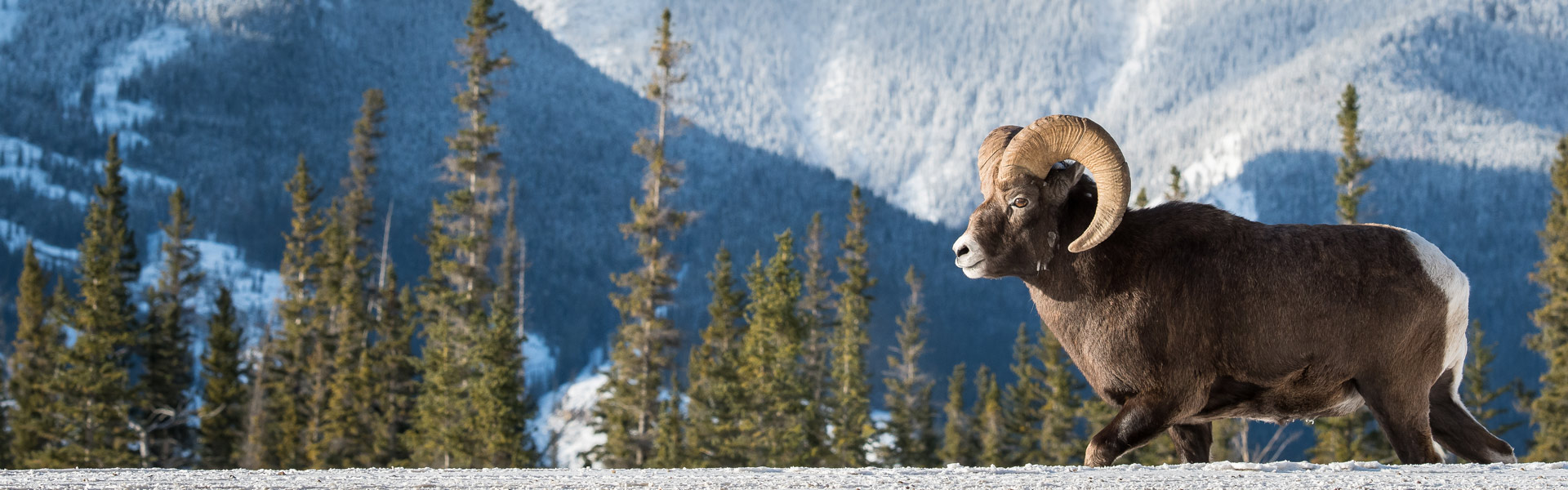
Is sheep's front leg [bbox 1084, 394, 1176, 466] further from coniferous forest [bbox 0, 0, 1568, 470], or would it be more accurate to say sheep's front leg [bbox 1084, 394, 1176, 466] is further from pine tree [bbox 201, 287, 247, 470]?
pine tree [bbox 201, 287, 247, 470]

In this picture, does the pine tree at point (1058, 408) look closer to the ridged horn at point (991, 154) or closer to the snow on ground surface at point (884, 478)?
the ridged horn at point (991, 154)

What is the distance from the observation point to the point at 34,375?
4244 cm

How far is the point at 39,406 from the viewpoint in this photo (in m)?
39.0

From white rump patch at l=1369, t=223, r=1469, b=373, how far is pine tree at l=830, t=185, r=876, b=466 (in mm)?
41994

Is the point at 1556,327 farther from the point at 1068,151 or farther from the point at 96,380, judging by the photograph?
the point at 96,380

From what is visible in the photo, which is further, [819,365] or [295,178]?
[295,178]

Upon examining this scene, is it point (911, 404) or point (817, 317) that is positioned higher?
point (817, 317)

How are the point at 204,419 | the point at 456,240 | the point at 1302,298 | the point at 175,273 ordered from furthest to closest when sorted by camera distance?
1. the point at 175,273
2. the point at 204,419
3. the point at 456,240
4. the point at 1302,298

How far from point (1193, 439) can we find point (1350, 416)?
34337 mm

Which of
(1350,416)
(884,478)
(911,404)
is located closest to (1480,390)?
(1350,416)

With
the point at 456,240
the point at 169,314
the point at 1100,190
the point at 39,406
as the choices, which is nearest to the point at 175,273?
the point at 169,314

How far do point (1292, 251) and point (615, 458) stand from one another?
100ft

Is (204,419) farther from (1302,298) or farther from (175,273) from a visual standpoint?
(1302,298)

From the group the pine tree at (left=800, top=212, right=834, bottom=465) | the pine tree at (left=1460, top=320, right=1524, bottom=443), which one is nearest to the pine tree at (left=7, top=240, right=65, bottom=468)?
the pine tree at (left=800, top=212, right=834, bottom=465)
